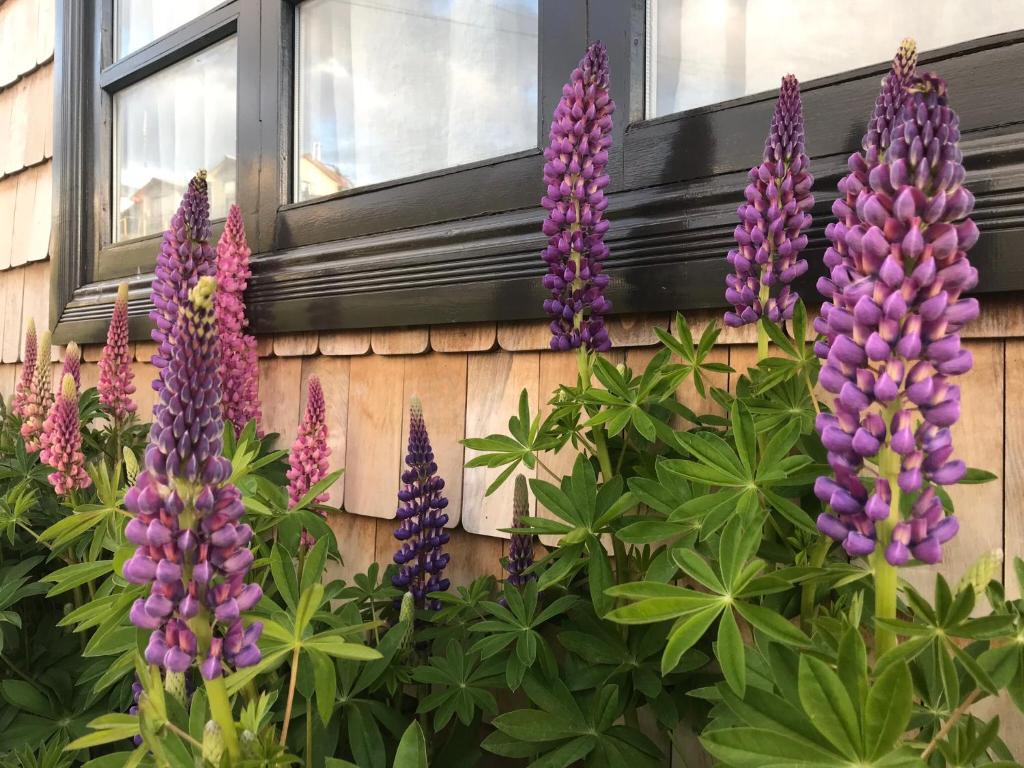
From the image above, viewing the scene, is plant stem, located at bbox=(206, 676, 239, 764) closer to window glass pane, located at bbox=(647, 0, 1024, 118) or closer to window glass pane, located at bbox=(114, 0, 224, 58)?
window glass pane, located at bbox=(647, 0, 1024, 118)

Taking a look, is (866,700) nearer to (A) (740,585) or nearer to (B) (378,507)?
(A) (740,585)

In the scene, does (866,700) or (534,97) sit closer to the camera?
(866,700)

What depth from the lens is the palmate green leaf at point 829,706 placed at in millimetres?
636

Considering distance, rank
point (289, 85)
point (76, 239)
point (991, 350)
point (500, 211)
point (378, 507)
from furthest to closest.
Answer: point (76, 239), point (289, 85), point (378, 507), point (500, 211), point (991, 350)

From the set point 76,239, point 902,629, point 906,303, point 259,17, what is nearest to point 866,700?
point 902,629

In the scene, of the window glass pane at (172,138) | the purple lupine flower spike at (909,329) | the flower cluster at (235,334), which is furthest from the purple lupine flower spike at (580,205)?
the window glass pane at (172,138)

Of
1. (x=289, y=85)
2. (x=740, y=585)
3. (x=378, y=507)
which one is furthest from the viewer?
(x=289, y=85)

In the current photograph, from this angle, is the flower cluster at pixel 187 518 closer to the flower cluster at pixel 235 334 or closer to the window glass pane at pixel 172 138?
the flower cluster at pixel 235 334

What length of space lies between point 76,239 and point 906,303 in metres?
3.28

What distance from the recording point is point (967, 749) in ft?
2.25

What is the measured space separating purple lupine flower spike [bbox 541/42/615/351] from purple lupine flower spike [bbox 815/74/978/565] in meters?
0.68

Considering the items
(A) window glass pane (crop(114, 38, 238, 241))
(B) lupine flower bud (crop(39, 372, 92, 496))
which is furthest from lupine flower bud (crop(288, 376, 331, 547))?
(A) window glass pane (crop(114, 38, 238, 241))

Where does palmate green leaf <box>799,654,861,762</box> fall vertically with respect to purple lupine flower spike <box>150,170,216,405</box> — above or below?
below

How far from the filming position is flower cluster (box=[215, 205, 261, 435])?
6.27 feet
